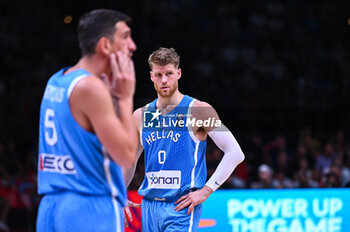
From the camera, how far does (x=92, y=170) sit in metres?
2.87

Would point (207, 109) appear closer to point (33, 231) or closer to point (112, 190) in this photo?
point (112, 190)

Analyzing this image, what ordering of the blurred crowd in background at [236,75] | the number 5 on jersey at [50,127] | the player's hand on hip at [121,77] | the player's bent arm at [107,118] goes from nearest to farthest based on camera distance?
the player's bent arm at [107,118] < the player's hand on hip at [121,77] < the number 5 on jersey at [50,127] < the blurred crowd in background at [236,75]

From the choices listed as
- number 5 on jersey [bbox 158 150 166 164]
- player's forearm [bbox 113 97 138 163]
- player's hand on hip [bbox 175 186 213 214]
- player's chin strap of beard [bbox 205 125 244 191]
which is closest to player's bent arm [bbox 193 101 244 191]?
player's chin strap of beard [bbox 205 125 244 191]

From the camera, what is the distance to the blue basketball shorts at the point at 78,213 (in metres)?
2.84

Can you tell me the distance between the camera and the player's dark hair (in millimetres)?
2895

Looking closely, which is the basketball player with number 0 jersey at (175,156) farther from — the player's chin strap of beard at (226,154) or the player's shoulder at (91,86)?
the player's shoulder at (91,86)

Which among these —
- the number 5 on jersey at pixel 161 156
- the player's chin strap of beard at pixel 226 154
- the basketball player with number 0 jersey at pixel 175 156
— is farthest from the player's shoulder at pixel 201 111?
the number 5 on jersey at pixel 161 156

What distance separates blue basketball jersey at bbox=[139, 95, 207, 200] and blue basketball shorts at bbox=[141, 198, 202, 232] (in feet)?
0.22

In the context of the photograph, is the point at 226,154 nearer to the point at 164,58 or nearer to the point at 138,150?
the point at 138,150

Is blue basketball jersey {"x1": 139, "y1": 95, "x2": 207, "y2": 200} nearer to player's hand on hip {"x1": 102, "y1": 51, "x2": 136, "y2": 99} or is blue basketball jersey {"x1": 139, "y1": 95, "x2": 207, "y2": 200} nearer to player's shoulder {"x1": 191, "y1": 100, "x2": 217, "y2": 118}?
player's shoulder {"x1": 191, "y1": 100, "x2": 217, "y2": 118}

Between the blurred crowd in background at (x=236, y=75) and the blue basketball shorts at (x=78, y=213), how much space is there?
6.70m

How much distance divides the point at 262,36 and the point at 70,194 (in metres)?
12.7

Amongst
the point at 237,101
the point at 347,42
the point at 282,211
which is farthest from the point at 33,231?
the point at 347,42

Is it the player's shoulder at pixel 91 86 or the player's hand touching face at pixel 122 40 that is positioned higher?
the player's hand touching face at pixel 122 40
